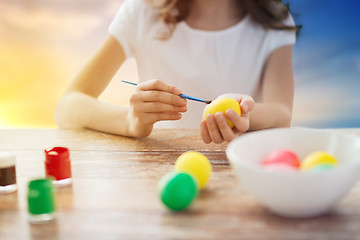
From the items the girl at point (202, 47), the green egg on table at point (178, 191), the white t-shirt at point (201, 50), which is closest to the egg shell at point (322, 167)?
the green egg on table at point (178, 191)

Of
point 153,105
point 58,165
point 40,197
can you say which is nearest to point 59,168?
point 58,165

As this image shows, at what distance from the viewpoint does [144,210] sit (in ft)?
2.35

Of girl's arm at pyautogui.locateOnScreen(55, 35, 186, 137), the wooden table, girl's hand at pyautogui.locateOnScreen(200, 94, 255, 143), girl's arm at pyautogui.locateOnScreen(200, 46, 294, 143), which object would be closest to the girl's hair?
girl's arm at pyautogui.locateOnScreen(200, 46, 294, 143)

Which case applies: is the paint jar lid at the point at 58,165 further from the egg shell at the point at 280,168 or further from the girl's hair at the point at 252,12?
the girl's hair at the point at 252,12

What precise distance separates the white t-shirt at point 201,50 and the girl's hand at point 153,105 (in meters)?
0.62

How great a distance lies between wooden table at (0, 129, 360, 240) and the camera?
0.63 meters

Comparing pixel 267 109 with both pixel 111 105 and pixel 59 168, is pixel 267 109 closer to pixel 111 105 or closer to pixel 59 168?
pixel 111 105

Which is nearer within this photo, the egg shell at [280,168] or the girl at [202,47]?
the egg shell at [280,168]

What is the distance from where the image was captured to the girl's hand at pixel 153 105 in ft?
3.84

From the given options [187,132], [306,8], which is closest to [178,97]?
[187,132]

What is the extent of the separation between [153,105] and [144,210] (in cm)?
52

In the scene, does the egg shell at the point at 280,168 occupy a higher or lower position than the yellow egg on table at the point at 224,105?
lower

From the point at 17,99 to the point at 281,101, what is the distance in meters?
2.16

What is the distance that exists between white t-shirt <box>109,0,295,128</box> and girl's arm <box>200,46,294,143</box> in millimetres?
84
